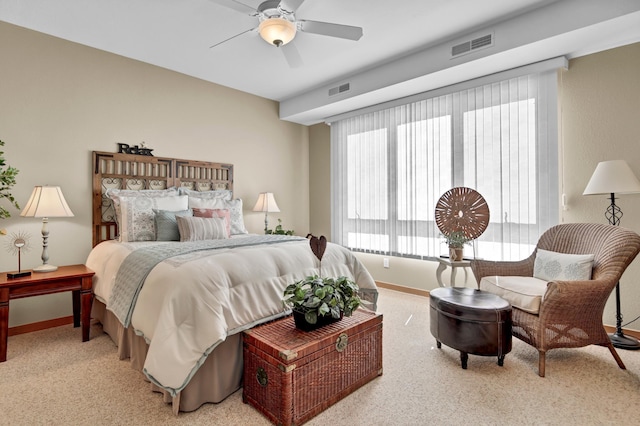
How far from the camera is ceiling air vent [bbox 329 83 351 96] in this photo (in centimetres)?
427

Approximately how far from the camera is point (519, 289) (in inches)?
96.4

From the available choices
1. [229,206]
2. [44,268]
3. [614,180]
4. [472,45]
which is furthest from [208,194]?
[614,180]

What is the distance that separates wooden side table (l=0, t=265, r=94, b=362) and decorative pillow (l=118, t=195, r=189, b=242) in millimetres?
470

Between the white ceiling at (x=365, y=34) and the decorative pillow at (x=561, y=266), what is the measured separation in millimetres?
1849

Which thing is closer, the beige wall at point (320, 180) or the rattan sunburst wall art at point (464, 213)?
the rattan sunburst wall art at point (464, 213)

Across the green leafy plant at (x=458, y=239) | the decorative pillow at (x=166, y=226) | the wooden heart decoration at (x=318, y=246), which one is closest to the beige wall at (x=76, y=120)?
the decorative pillow at (x=166, y=226)

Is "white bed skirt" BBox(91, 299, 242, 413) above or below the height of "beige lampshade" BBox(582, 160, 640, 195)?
below

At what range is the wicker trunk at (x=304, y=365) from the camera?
1.69 meters

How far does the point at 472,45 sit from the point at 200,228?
3.22m

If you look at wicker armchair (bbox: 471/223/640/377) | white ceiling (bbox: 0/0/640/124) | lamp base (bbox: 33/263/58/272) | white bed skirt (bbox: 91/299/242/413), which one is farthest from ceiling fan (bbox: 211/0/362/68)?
lamp base (bbox: 33/263/58/272)

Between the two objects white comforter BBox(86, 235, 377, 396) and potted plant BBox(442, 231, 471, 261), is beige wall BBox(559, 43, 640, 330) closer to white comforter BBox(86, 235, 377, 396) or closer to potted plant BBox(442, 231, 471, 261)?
potted plant BBox(442, 231, 471, 261)

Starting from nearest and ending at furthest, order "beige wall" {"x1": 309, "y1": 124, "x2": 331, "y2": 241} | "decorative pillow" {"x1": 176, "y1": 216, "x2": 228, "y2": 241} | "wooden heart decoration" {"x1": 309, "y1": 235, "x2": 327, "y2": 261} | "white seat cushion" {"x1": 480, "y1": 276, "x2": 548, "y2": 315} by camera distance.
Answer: "wooden heart decoration" {"x1": 309, "y1": 235, "x2": 327, "y2": 261} < "white seat cushion" {"x1": 480, "y1": 276, "x2": 548, "y2": 315} < "decorative pillow" {"x1": 176, "y1": 216, "x2": 228, "y2": 241} < "beige wall" {"x1": 309, "y1": 124, "x2": 331, "y2": 241}

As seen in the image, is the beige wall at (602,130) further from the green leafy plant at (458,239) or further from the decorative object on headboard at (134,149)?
the decorative object on headboard at (134,149)

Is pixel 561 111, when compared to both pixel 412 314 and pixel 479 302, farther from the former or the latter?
pixel 412 314
